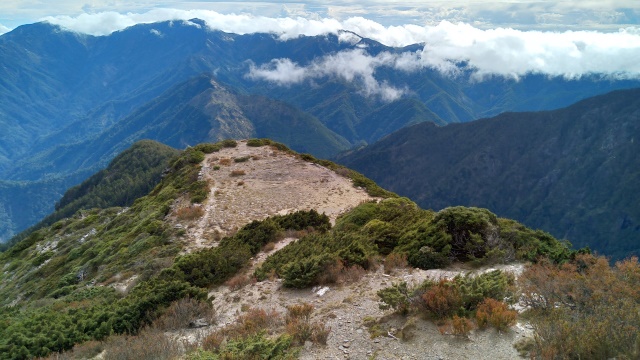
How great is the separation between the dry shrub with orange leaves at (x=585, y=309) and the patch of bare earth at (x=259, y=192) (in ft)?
60.8

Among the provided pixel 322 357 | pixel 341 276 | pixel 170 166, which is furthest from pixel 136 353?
pixel 170 166

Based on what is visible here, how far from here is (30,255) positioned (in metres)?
44.6

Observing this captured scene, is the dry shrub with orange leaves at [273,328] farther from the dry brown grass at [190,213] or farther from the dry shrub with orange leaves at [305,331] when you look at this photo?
the dry brown grass at [190,213]

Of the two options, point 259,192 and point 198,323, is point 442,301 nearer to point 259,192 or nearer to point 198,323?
point 198,323

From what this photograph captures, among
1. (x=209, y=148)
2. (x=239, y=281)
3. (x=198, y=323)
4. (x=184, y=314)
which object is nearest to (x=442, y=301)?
(x=198, y=323)

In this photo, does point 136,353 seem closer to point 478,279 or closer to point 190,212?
point 478,279

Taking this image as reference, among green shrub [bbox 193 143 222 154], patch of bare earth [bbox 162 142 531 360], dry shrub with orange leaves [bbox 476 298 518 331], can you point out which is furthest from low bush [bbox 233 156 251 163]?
dry shrub with orange leaves [bbox 476 298 518 331]

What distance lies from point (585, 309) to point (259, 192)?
91.4 feet

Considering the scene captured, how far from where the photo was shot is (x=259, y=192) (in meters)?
34.5

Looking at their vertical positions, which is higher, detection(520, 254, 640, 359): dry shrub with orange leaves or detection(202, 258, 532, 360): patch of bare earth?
detection(520, 254, 640, 359): dry shrub with orange leaves

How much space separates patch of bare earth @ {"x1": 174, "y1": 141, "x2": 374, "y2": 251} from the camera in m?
27.7

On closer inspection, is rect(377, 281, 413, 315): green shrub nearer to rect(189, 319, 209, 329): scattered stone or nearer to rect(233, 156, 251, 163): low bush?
rect(189, 319, 209, 329): scattered stone

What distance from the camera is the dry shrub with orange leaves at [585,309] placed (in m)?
7.61

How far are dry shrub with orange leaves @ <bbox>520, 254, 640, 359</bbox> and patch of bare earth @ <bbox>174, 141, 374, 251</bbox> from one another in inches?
730
